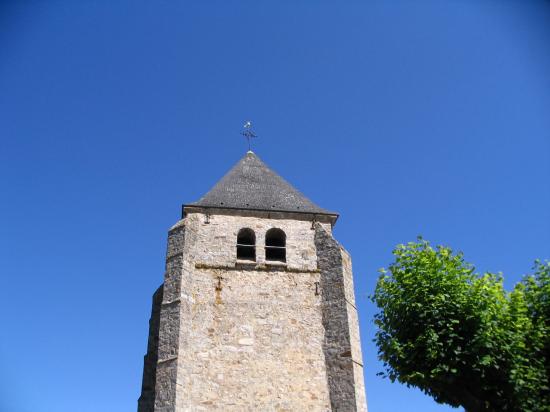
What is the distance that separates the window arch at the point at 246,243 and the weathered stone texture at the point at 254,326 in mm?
187

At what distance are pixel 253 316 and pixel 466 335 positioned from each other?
5.35 metres

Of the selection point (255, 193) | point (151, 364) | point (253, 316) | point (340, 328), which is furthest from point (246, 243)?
point (151, 364)

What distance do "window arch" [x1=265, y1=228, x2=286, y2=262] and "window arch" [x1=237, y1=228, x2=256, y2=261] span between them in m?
0.42

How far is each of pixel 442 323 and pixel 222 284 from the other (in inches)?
231

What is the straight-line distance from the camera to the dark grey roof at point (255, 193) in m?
16.1

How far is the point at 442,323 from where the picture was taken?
10570mm

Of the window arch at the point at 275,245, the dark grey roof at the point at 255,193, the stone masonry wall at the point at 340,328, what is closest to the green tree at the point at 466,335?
the stone masonry wall at the point at 340,328

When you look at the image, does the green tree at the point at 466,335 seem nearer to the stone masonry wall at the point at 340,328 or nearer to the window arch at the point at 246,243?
the stone masonry wall at the point at 340,328

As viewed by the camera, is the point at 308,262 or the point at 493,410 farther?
the point at 308,262

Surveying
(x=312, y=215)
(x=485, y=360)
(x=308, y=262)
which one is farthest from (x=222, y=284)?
(x=485, y=360)

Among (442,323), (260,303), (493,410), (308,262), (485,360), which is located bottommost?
(493,410)

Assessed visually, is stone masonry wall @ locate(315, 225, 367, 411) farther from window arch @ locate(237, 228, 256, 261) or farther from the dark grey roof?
window arch @ locate(237, 228, 256, 261)

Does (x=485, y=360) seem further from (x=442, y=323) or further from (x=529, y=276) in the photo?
(x=529, y=276)

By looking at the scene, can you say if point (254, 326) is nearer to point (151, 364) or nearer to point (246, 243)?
point (246, 243)
